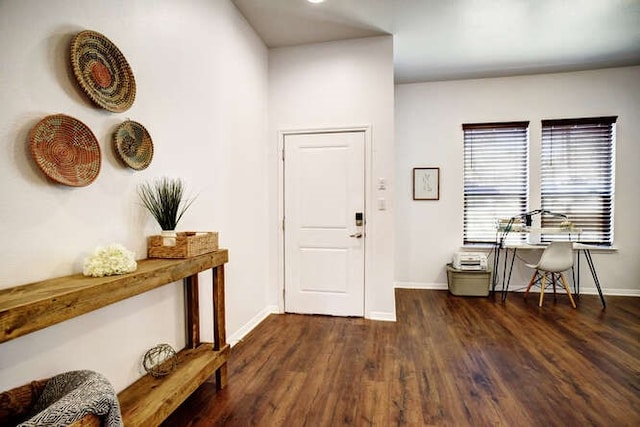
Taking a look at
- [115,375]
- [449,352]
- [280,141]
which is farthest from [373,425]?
[280,141]

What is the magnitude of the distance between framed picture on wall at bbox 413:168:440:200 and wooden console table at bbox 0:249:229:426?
11.0ft

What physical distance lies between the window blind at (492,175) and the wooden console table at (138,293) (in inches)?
150

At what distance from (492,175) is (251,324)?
383 cm

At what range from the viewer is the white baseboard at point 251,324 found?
281 cm

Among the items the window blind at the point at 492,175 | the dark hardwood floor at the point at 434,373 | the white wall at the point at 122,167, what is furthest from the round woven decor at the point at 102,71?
the window blind at the point at 492,175

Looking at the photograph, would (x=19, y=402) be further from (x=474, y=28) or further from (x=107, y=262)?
(x=474, y=28)

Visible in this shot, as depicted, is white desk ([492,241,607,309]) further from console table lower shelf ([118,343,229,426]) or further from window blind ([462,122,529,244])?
console table lower shelf ([118,343,229,426])

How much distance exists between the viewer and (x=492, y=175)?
4562mm

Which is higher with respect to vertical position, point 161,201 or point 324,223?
point 161,201

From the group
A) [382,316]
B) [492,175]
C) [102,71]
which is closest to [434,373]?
[382,316]

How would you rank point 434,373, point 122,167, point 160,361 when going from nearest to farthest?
point 122,167 < point 160,361 < point 434,373

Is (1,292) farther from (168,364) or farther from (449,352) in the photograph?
(449,352)

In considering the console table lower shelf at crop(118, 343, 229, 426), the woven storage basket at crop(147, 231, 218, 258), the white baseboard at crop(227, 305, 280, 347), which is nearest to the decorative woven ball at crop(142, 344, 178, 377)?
the console table lower shelf at crop(118, 343, 229, 426)

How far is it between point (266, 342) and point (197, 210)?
1347mm
